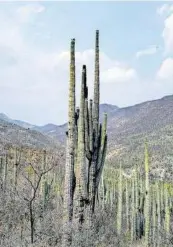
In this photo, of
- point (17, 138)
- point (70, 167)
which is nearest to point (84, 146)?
point (70, 167)

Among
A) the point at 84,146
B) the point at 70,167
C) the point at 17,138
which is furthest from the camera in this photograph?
the point at 17,138

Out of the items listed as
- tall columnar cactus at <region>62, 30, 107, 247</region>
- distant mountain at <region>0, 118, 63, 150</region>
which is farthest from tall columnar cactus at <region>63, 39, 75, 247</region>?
distant mountain at <region>0, 118, 63, 150</region>

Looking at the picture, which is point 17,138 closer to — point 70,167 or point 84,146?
point 84,146

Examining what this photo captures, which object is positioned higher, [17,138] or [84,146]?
[17,138]

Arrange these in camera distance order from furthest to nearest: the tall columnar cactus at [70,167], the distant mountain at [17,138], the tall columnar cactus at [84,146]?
the distant mountain at [17,138] → the tall columnar cactus at [84,146] → the tall columnar cactus at [70,167]

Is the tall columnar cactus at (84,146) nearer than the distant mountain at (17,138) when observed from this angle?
Yes

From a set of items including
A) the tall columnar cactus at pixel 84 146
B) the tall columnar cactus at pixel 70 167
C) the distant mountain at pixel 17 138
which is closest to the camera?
the tall columnar cactus at pixel 70 167

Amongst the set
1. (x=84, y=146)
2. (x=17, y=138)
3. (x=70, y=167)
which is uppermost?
(x=17, y=138)

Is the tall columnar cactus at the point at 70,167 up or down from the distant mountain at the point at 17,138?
down

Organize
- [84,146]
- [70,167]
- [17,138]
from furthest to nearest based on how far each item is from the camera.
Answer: [17,138]
[84,146]
[70,167]

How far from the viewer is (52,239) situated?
1123 centimetres

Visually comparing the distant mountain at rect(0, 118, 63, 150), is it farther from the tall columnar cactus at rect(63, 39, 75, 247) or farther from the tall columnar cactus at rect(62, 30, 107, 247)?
the tall columnar cactus at rect(63, 39, 75, 247)

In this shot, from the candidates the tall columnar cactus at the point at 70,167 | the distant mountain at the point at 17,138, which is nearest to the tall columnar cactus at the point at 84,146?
the tall columnar cactus at the point at 70,167

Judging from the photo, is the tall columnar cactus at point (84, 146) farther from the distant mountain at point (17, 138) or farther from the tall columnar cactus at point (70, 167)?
the distant mountain at point (17, 138)
